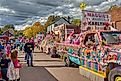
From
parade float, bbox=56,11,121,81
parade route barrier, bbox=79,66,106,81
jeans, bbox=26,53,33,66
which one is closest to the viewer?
parade float, bbox=56,11,121,81

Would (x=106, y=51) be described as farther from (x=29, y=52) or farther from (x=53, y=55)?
(x=53, y=55)

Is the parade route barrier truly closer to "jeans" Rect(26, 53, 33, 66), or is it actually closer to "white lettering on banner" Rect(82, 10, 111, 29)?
"white lettering on banner" Rect(82, 10, 111, 29)

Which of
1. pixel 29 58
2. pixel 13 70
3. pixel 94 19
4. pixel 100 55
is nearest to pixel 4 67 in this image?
pixel 13 70

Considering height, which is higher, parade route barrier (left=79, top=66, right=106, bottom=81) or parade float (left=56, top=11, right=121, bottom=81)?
parade float (left=56, top=11, right=121, bottom=81)

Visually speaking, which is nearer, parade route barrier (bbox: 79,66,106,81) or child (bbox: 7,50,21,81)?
child (bbox: 7,50,21,81)

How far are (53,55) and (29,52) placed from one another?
7.39 m

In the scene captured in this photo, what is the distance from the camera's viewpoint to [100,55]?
37.6 feet

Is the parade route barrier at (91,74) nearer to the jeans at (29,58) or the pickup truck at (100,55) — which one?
the pickup truck at (100,55)

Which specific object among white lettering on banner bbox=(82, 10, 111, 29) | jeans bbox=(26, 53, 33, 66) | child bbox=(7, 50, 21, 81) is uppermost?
white lettering on banner bbox=(82, 10, 111, 29)

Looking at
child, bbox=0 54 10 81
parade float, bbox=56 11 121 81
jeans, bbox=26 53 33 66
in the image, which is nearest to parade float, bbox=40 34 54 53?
jeans, bbox=26 53 33 66

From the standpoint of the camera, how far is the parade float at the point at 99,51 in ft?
34.2

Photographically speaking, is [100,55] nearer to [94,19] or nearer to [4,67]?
[4,67]

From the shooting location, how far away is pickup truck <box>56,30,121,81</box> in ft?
33.8

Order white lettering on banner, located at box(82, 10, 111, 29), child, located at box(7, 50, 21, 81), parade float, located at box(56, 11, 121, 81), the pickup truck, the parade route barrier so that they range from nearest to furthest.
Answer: child, located at box(7, 50, 21, 81), the pickup truck, parade float, located at box(56, 11, 121, 81), the parade route barrier, white lettering on banner, located at box(82, 10, 111, 29)
